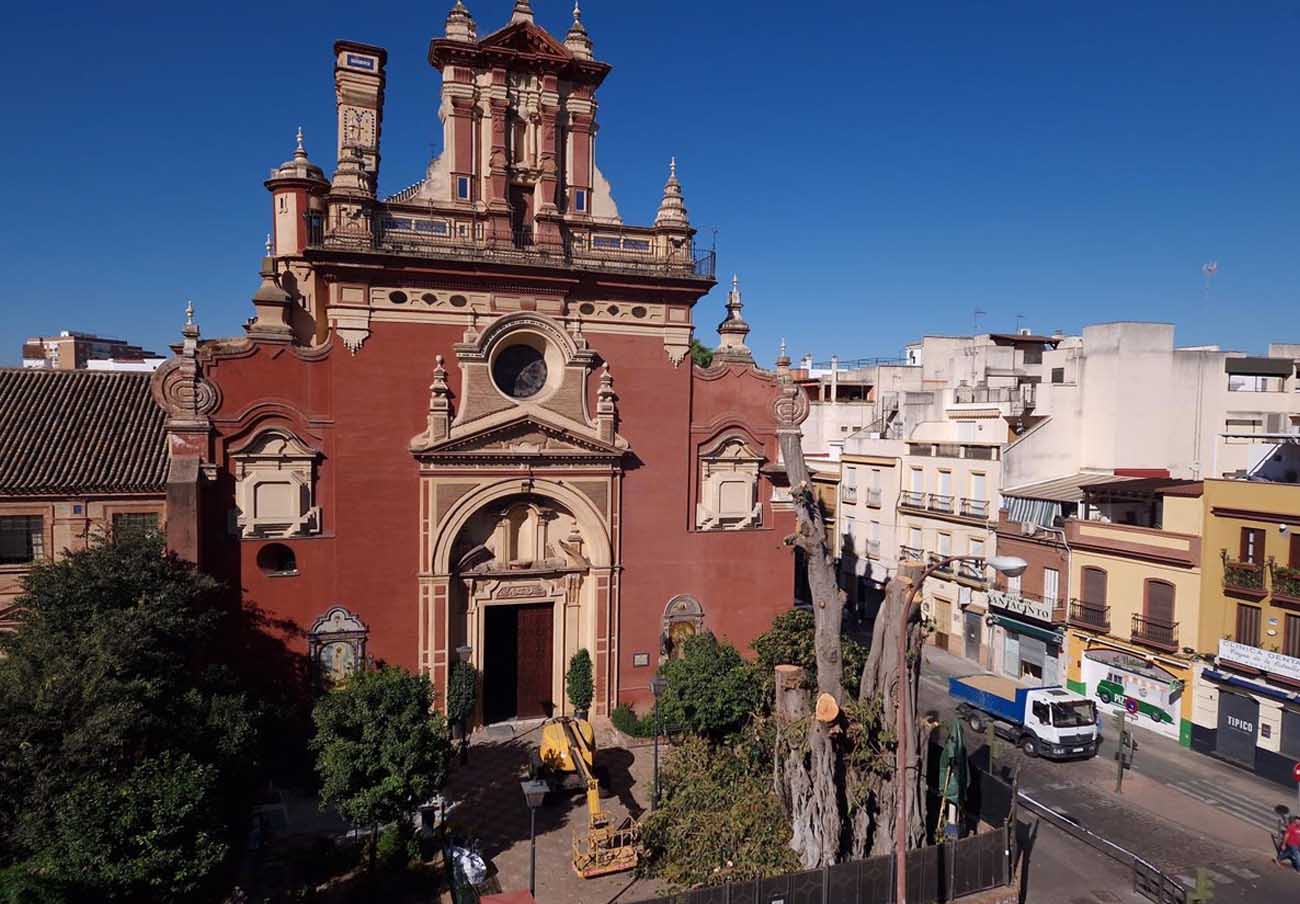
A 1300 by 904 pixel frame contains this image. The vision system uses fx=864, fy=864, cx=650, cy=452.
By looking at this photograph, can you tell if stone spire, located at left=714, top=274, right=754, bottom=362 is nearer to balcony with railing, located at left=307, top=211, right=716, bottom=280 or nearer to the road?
balcony with railing, located at left=307, top=211, right=716, bottom=280

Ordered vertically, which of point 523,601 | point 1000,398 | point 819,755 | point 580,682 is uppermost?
point 1000,398

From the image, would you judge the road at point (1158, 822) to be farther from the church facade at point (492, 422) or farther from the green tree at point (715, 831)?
the church facade at point (492, 422)

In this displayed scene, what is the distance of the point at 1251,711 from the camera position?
23969 mm

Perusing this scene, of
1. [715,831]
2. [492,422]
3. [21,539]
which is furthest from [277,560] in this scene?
[715,831]

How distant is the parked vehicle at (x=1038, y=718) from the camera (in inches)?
Result: 959

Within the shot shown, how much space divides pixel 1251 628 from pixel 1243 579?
1381 millimetres

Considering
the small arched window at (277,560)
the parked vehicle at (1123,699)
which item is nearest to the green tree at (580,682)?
the small arched window at (277,560)

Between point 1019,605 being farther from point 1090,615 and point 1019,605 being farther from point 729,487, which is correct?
point 729,487

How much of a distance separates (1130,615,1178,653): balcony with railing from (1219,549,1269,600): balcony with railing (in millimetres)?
2129

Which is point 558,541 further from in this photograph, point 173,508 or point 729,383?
point 173,508

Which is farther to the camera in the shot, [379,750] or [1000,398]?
[1000,398]

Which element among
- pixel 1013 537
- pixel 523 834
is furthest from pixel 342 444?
pixel 1013 537

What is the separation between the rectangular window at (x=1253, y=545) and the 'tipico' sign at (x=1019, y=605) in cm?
672

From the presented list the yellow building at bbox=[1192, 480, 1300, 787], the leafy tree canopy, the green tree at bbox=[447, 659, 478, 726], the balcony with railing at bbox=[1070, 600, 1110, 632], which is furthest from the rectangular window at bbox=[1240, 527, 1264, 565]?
the leafy tree canopy
